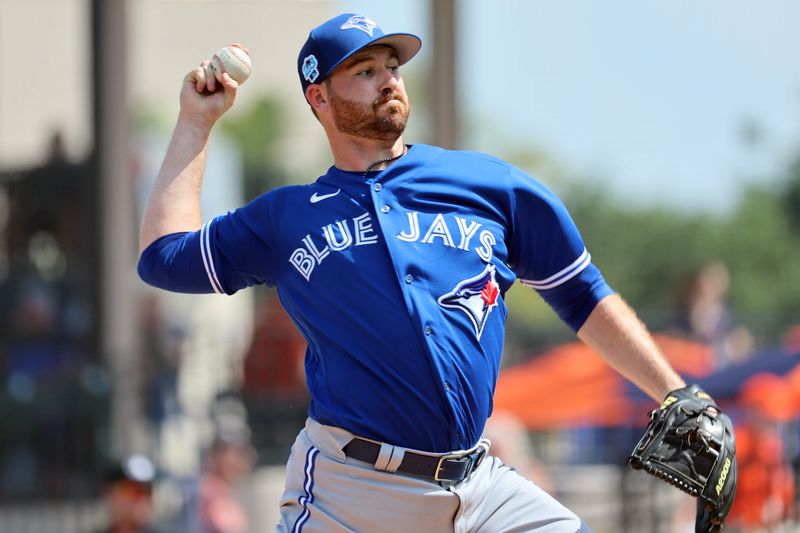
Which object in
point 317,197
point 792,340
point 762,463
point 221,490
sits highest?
point 317,197

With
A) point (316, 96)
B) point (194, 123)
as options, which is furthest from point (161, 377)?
point (316, 96)

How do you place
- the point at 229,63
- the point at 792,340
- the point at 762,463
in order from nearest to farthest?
the point at 229,63, the point at 762,463, the point at 792,340

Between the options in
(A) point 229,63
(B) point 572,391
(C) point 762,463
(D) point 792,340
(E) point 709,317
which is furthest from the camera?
(E) point 709,317

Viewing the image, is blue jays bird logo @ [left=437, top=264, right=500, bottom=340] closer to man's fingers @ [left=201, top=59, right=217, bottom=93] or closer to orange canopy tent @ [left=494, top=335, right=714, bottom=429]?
man's fingers @ [left=201, top=59, right=217, bottom=93]

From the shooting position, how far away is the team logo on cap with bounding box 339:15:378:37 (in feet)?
13.3

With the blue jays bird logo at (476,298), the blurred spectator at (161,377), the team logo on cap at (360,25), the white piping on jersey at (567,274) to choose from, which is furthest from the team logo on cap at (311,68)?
the blurred spectator at (161,377)

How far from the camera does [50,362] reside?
34.0 feet

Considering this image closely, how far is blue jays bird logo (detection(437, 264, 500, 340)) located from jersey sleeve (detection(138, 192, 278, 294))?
54 cm

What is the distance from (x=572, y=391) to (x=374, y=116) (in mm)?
6016

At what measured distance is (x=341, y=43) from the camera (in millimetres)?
4031

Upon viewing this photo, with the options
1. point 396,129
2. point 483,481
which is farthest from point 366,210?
point 483,481

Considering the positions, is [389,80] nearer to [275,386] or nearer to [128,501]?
[128,501]

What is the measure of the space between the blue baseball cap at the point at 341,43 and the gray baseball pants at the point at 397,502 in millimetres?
1024

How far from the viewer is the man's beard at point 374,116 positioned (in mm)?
4039
